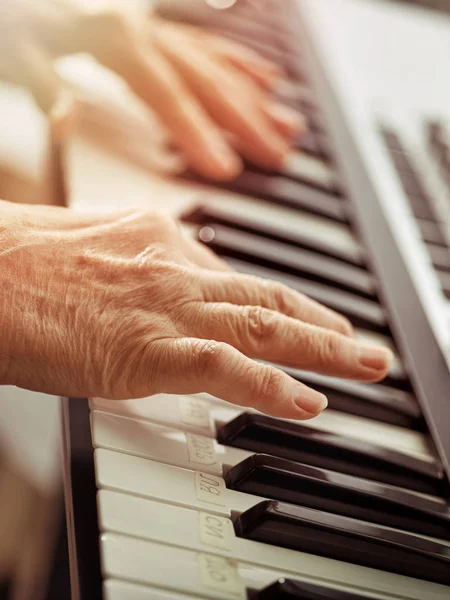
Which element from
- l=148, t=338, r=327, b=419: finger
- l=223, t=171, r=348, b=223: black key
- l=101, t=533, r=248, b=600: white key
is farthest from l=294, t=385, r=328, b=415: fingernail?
l=223, t=171, r=348, b=223: black key

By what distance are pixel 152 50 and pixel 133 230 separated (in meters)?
0.66

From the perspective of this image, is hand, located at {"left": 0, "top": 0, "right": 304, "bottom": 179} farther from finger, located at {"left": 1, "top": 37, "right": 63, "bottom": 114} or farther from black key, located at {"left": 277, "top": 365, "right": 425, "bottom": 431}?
black key, located at {"left": 277, "top": 365, "right": 425, "bottom": 431}

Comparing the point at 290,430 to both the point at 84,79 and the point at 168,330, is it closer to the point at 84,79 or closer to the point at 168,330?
the point at 168,330

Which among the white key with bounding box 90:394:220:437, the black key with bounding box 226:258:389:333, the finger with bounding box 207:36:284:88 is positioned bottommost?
the white key with bounding box 90:394:220:437

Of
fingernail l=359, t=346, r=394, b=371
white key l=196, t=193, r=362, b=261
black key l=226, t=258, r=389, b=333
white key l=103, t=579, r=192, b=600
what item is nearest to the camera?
white key l=103, t=579, r=192, b=600

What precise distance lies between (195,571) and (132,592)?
0.23 feet

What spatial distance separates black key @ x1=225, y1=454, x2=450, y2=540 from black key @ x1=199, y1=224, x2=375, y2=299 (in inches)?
15.8

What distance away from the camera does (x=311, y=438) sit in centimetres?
86

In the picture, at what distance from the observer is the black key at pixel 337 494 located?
0.78 metres

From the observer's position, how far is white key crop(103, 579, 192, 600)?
24.6 inches

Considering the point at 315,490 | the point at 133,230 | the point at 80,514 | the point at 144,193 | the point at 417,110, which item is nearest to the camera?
the point at 80,514

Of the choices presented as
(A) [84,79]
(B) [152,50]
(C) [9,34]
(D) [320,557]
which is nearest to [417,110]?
(B) [152,50]

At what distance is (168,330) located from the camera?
0.86 meters

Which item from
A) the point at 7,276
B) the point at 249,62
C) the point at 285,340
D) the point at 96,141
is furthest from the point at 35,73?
the point at 285,340
